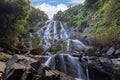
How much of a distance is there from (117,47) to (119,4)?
1130 centimetres

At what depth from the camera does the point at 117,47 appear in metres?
25.0

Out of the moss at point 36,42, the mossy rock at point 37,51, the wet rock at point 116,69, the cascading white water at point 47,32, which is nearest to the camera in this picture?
the wet rock at point 116,69

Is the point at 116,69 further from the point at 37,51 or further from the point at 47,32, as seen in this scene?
the point at 47,32

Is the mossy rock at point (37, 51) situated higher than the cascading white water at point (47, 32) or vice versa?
the cascading white water at point (47, 32)

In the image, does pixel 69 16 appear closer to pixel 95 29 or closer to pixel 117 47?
pixel 95 29

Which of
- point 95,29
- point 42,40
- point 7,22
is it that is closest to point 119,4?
point 95,29

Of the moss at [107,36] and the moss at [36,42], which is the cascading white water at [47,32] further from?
the moss at [107,36]

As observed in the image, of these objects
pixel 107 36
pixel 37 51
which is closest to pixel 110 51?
pixel 107 36

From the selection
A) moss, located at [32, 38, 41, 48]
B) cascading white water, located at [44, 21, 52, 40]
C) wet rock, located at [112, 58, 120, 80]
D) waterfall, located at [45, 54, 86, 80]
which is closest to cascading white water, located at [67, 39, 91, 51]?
moss, located at [32, 38, 41, 48]

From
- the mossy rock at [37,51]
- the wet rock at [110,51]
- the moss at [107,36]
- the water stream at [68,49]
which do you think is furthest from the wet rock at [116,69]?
the mossy rock at [37,51]

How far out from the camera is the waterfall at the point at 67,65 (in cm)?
2306

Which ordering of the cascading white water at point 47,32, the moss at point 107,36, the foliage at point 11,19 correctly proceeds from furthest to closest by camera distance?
1. the cascading white water at point 47,32
2. the moss at point 107,36
3. the foliage at point 11,19

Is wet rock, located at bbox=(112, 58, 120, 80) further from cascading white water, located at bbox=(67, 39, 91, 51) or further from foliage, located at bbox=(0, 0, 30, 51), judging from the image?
foliage, located at bbox=(0, 0, 30, 51)

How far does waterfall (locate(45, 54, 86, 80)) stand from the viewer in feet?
75.7
